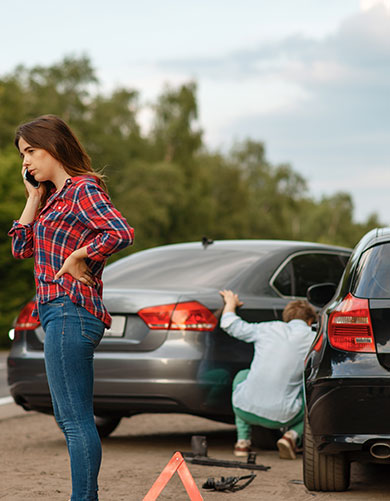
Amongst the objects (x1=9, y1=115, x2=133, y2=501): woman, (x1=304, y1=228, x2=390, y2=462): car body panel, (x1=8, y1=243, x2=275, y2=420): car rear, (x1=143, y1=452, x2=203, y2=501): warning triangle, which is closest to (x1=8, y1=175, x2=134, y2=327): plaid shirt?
(x1=9, y1=115, x2=133, y2=501): woman

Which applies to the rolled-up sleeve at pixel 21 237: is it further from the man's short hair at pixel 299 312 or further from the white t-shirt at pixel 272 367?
the man's short hair at pixel 299 312

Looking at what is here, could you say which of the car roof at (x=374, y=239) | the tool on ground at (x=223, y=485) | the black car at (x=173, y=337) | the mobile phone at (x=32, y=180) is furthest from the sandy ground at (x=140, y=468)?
the mobile phone at (x=32, y=180)

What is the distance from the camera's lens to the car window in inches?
320

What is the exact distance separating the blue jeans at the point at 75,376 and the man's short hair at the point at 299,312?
11.1 ft

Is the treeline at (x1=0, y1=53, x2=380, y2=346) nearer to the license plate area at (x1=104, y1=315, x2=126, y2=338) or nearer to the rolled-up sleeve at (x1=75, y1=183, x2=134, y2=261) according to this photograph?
the license plate area at (x1=104, y1=315, x2=126, y2=338)

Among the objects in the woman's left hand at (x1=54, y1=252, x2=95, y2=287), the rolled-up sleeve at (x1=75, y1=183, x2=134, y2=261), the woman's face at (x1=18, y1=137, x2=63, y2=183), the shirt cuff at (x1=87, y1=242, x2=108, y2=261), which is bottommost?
the woman's left hand at (x1=54, y1=252, x2=95, y2=287)

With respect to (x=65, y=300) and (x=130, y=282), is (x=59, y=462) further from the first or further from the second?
(x=65, y=300)

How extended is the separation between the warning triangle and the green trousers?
244 centimetres

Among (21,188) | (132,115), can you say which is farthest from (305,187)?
(21,188)

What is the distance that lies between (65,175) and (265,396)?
3338 millimetres

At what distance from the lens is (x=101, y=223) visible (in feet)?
13.9

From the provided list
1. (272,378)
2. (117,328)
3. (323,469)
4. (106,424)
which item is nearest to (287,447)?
(272,378)

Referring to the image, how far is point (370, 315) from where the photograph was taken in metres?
5.33

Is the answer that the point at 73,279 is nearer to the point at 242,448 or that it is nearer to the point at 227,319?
the point at 227,319
